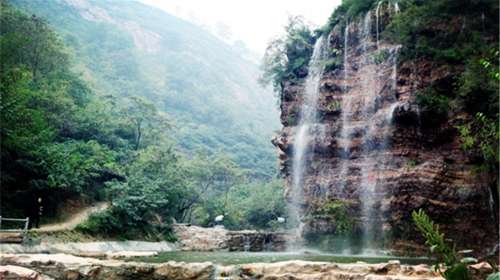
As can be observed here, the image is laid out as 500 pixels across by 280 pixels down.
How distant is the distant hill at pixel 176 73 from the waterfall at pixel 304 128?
1399 inches

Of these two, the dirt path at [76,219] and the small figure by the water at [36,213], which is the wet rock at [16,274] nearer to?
the dirt path at [76,219]

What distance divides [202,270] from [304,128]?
51.8 feet

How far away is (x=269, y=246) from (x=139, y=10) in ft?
349

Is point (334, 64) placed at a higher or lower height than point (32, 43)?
lower

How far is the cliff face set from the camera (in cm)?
→ 1522

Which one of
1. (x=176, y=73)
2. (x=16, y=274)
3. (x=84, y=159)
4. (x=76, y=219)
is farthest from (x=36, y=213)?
(x=176, y=73)

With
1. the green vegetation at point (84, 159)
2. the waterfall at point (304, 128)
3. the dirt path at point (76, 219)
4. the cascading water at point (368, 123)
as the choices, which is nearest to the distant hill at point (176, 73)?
the green vegetation at point (84, 159)

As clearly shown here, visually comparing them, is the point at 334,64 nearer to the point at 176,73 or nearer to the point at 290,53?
the point at 290,53

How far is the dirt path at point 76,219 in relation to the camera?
1738cm

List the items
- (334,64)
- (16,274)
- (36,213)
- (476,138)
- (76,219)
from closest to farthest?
(16,274)
(476,138)
(36,213)
(76,219)
(334,64)

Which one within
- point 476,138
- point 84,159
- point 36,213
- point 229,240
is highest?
point 476,138

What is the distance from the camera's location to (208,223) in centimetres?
3403

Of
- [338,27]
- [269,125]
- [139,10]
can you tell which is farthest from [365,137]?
[139,10]

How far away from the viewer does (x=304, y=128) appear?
71.9ft
